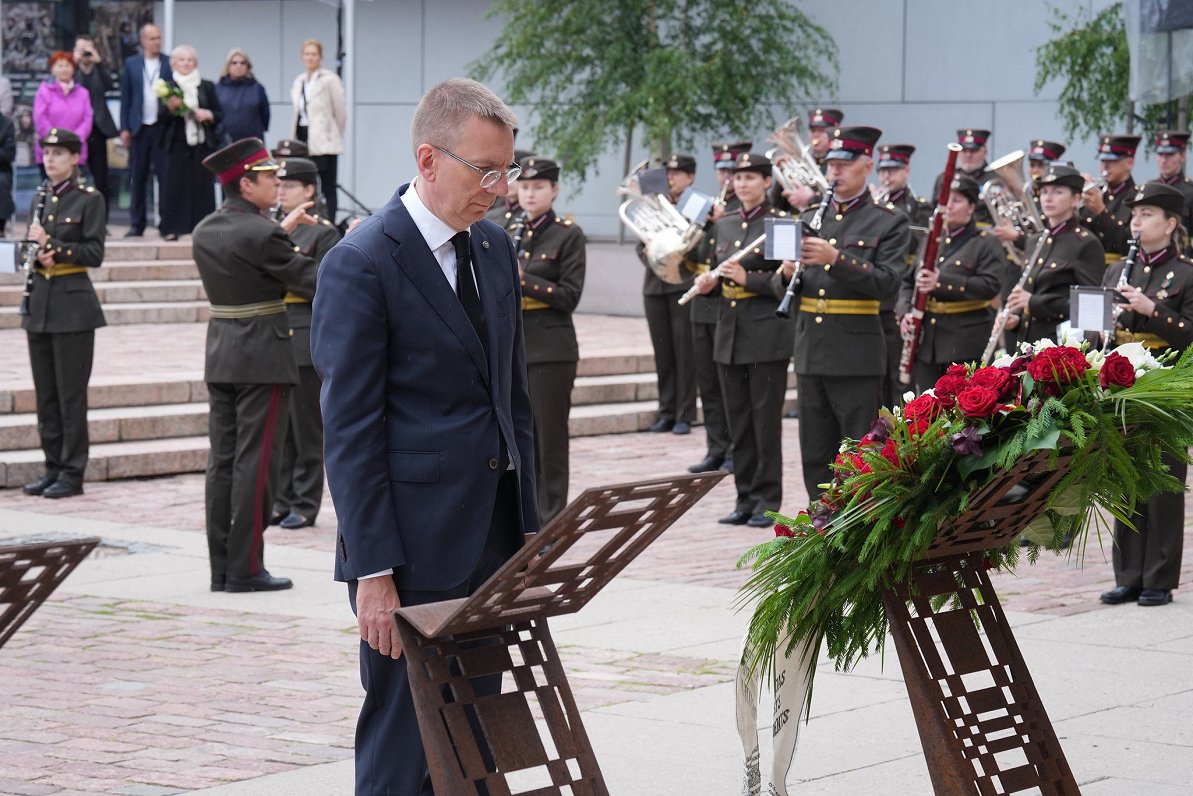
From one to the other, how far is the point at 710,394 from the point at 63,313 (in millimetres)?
4402

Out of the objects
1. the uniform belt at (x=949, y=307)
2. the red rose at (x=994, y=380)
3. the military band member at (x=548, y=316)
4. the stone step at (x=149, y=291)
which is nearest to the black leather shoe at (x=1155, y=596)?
the uniform belt at (x=949, y=307)

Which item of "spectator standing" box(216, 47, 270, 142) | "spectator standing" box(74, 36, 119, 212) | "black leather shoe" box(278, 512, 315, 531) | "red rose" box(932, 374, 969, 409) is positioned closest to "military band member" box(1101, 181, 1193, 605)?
"red rose" box(932, 374, 969, 409)

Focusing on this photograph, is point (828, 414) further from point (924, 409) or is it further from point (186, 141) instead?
point (186, 141)

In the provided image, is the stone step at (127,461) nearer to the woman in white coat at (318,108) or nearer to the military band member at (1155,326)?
the military band member at (1155,326)

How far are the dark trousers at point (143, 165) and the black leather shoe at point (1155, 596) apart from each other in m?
13.1

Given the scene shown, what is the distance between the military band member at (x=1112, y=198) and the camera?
509 inches

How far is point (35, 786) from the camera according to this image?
5.39m

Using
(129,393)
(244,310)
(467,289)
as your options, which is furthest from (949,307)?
(467,289)

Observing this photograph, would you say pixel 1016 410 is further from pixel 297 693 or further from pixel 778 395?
pixel 778 395

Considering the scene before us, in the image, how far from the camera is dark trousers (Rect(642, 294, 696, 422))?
14.2m

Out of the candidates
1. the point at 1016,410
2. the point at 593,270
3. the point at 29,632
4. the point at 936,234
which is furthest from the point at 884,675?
the point at 593,270

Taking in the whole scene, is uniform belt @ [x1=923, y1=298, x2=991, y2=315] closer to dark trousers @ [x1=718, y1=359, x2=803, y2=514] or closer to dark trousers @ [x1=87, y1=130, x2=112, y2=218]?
dark trousers @ [x1=718, y1=359, x2=803, y2=514]

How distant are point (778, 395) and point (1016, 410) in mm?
6701

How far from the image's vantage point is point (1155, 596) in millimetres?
8102
